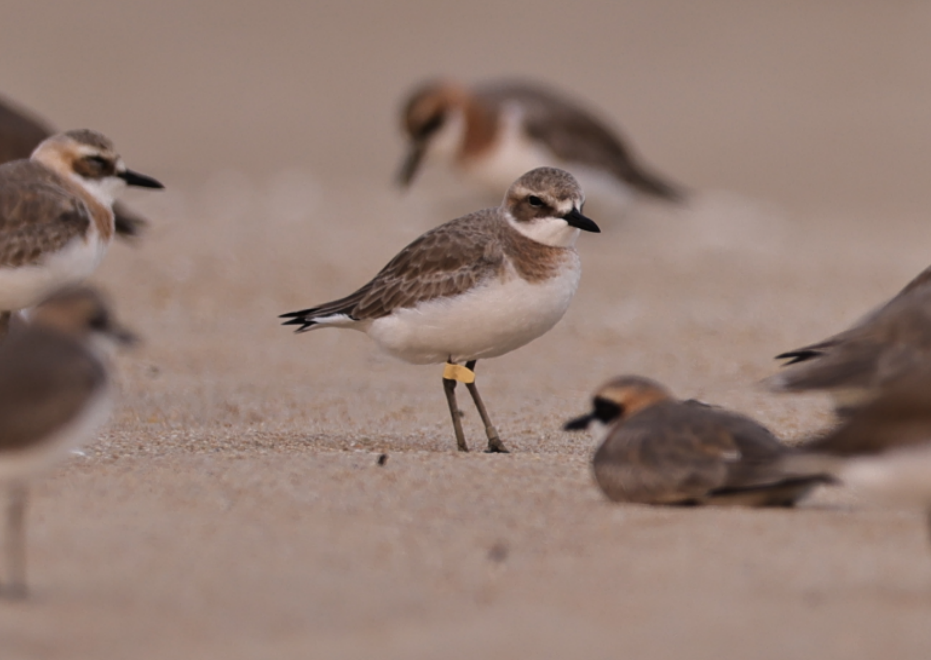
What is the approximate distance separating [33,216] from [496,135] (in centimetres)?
563

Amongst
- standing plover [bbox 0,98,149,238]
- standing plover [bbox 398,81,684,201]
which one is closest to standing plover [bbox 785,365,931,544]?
standing plover [bbox 0,98,149,238]

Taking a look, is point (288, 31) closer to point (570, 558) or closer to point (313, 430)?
point (313, 430)

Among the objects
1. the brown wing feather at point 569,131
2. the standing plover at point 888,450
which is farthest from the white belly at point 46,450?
the brown wing feather at point 569,131

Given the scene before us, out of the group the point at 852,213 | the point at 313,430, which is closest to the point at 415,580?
the point at 313,430

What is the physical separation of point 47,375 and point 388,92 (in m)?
22.6

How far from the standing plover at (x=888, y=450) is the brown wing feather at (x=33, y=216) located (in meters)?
3.97

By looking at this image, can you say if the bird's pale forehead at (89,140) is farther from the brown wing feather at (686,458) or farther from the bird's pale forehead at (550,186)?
the brown wing feather at (686,458)

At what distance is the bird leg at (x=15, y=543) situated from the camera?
13.6ft

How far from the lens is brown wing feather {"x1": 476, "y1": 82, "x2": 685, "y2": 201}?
12148 millimetres

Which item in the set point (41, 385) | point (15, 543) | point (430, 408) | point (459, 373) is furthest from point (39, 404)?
point (430, 408)

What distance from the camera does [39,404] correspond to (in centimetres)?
409

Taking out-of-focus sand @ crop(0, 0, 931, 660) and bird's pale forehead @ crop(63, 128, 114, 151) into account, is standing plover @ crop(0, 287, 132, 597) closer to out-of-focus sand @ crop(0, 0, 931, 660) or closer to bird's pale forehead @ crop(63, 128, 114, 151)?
out-of-focus sand @ crop(0, 0, 931, 660)

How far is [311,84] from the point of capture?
27.0 m

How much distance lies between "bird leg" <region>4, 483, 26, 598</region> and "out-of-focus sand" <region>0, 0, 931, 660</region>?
70 mm
